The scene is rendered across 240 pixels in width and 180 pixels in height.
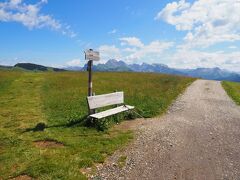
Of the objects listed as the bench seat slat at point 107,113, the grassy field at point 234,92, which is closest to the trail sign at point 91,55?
the bench seat slat at point 107,113

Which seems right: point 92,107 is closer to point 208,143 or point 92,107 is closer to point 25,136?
point 25,136

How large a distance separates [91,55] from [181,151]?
741 centimetres

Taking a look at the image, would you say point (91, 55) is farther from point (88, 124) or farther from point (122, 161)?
point (122, 161)

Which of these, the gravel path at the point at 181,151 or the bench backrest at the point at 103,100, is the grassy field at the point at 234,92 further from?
the bench backrest at the point at 103,100

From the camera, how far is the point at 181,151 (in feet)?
37.2

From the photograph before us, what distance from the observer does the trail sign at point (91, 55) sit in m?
15.1

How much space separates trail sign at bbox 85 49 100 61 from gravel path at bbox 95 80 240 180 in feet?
14.9

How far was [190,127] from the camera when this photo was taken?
1538 cm

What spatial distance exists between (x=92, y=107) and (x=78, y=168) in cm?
A: 623

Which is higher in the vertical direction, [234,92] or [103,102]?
[103,102]

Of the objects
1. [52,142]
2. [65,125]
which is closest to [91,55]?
[65,125]

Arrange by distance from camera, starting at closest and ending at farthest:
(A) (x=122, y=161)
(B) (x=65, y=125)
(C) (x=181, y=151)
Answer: (A) (x=122, y=161)
(C) (x=181, y=151)
(B) (x=65, y=125)

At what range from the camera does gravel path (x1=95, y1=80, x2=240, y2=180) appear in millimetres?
9242

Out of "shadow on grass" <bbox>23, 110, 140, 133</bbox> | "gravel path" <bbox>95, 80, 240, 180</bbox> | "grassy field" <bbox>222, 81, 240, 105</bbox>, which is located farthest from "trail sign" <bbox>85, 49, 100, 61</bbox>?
"grassy field" <bbox>222, 81, 240, 105</bbox>
